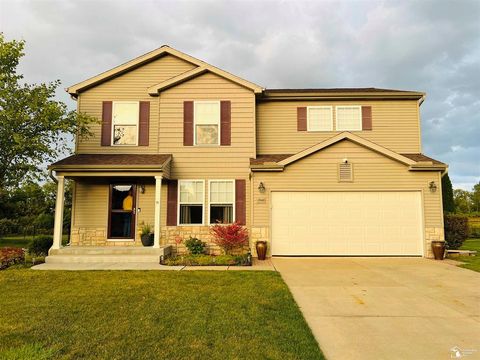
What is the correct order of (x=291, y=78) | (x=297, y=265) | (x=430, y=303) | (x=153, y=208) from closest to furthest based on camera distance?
(x=430, y=303) < (x=297, y=265) < (x=153, y=208) < (x=291, y=78)

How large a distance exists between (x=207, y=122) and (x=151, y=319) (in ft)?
28.5

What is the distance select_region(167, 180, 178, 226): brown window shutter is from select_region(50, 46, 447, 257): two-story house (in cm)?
4

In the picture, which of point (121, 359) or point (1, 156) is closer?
point (121, 359)

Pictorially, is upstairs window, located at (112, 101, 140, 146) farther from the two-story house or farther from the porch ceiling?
the porch ceiling

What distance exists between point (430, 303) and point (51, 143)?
37.2 ft

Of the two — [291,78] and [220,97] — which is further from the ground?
[291,78]

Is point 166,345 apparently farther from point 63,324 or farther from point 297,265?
point 297,265

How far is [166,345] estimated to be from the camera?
360 centimetres

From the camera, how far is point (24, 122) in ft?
32.7

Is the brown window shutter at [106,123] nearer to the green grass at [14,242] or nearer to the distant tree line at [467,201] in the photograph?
the green grass at [14,242]

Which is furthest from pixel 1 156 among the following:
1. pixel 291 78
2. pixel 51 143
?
pixel 291 78

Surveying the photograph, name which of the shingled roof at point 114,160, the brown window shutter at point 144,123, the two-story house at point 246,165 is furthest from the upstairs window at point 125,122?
the shingled roof at point 114,160

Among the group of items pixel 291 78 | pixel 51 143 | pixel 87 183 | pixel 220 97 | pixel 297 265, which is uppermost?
pixel 291 78

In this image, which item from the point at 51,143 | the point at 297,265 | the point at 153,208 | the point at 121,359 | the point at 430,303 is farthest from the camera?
the point at 153,208
